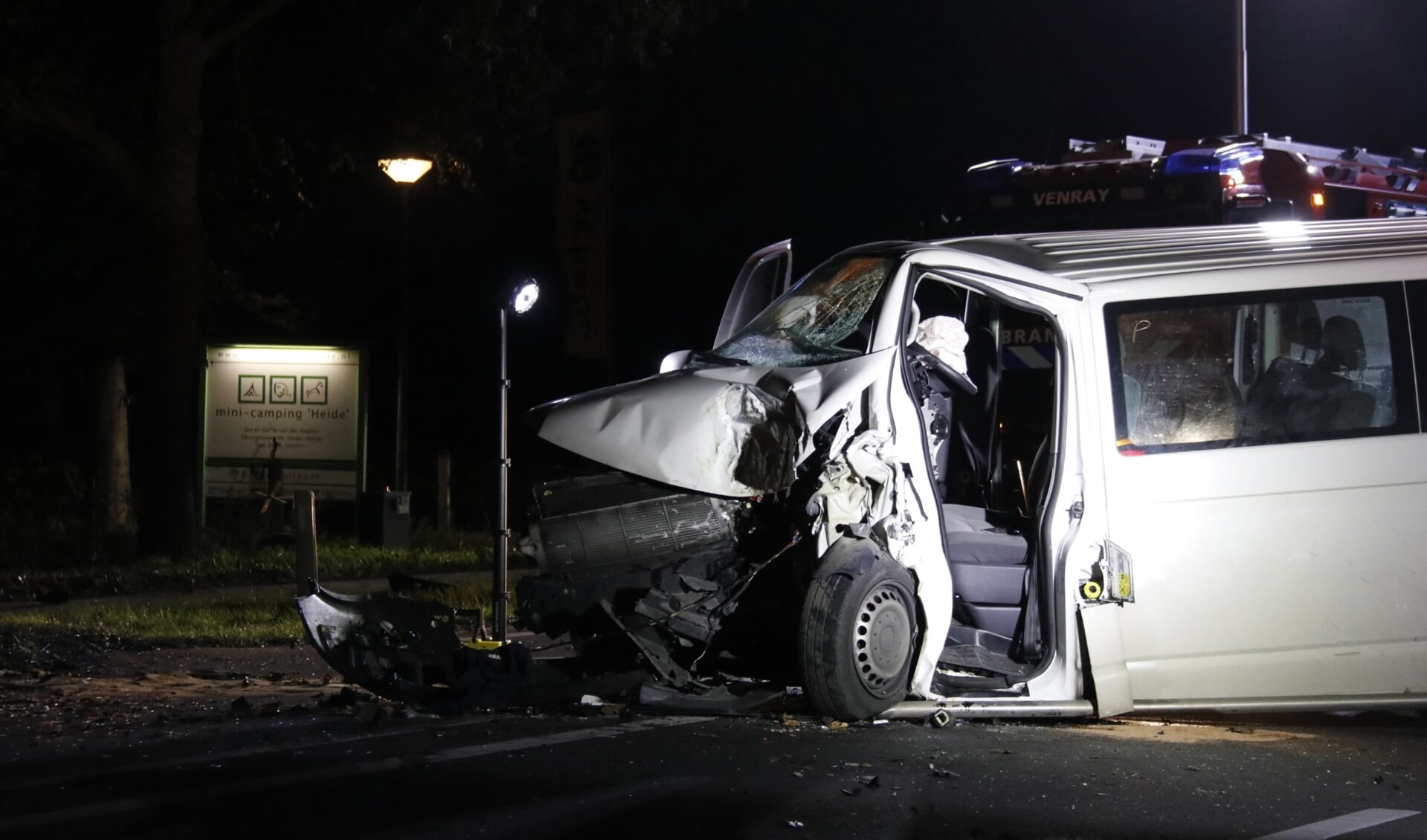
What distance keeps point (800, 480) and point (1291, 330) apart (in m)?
2.26

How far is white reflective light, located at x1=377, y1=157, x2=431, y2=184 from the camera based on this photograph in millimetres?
17266

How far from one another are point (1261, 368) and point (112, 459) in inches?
754

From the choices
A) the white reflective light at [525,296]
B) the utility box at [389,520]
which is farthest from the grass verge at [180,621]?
the utility box at [389,520]

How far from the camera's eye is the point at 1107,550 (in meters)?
6.97

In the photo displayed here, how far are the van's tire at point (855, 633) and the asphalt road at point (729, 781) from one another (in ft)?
0.67

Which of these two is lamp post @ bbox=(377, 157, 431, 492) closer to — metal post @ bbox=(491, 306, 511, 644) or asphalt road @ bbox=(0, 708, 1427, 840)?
metal post @ bbox=(491, 306, 511, 644)

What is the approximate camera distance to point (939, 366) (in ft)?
25.5

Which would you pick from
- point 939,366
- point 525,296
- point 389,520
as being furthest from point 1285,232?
point 389,520

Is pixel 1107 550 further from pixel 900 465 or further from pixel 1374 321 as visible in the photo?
pixel 1374 321

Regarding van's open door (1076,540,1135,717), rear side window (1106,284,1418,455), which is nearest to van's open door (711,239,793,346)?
rear side window (1106,284,1418,455)

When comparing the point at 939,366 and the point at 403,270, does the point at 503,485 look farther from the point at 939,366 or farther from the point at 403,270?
the point at 403,270


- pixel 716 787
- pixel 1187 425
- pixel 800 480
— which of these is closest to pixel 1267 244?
pixel 1187 425

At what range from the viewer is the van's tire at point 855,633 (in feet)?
22.2

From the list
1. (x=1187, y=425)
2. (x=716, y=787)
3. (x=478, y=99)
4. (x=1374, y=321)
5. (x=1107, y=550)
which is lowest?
(x=716, y=787)
